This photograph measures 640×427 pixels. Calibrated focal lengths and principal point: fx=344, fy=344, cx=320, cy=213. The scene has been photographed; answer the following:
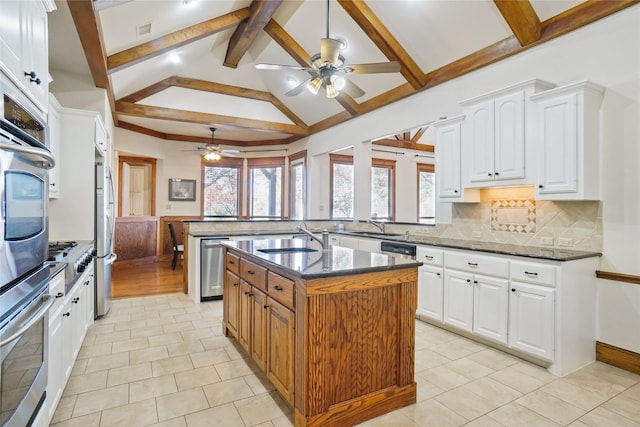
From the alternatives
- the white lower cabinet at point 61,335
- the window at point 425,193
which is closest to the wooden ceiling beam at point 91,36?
the white lower cabinet at point 61,335

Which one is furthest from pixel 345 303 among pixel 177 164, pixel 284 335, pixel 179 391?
pixel 177 164

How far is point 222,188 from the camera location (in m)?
8.67

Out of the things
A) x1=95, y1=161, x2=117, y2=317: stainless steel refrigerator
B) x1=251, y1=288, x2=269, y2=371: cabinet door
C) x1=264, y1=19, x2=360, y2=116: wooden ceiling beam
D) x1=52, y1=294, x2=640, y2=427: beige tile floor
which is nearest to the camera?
x1=52, y1=294, x2=640, y2=427: beige tile floor

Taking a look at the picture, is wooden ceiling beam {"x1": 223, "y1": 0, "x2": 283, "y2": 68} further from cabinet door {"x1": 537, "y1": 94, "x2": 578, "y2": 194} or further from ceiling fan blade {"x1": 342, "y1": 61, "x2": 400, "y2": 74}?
cabinet door {"x1": 537, "y1": 94, "x2": 578, "y2": 194}

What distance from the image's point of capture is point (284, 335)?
2092mm

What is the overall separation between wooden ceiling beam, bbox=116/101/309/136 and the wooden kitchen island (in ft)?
15.5

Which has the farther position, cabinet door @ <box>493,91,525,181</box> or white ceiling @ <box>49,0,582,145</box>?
white ceiling @ <box>49,0,582,145</box>

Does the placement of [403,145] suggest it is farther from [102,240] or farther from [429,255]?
[102,240]

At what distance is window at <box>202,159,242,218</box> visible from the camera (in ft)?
27.9

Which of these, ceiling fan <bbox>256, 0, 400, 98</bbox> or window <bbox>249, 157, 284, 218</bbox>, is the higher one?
ceiling fan <bbox>256, 0, 400, 98</bbox>

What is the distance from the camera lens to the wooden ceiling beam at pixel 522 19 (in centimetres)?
308

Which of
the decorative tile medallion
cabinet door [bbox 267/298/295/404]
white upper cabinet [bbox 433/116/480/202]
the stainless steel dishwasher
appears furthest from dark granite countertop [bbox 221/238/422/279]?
the stainless steel dishwasher

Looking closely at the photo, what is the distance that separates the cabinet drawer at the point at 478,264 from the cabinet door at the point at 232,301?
2.03 metres

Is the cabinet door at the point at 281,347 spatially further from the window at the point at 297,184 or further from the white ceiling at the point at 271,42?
the window at the point at 297,184
